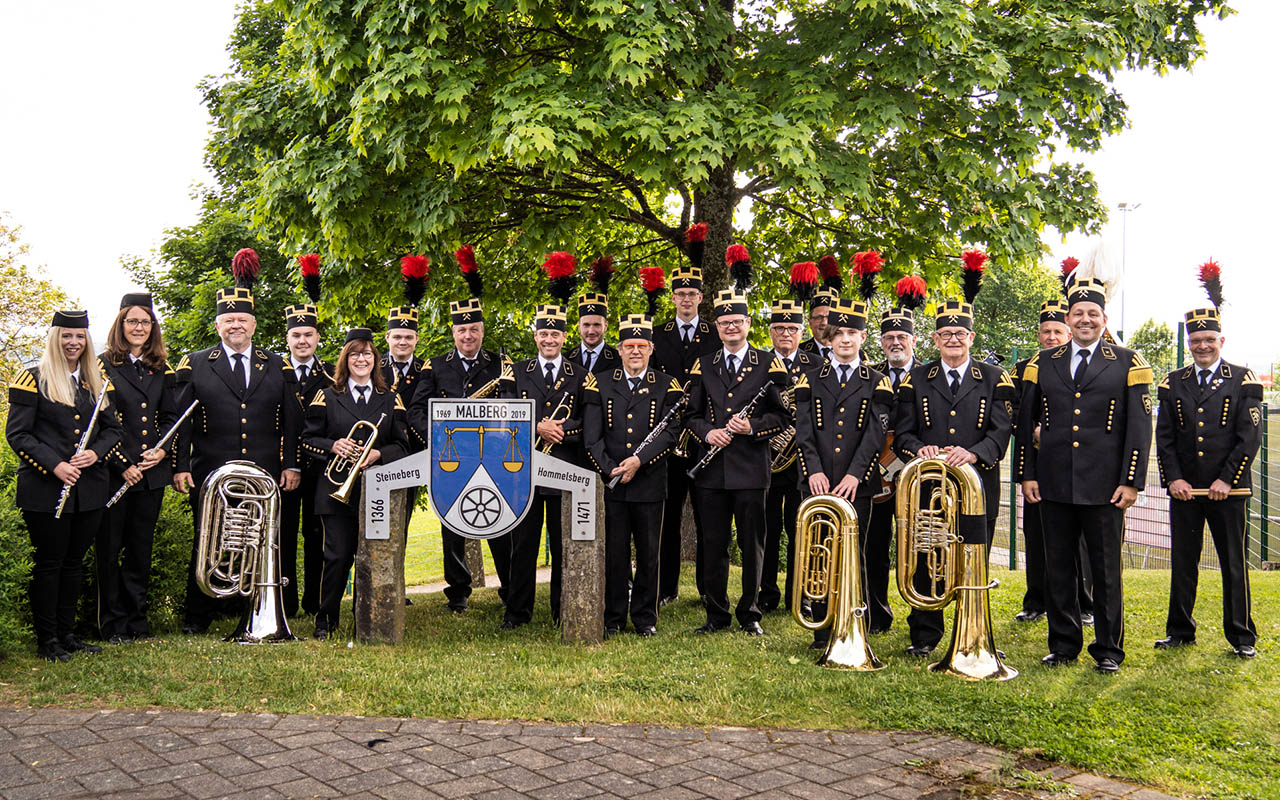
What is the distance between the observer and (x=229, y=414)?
7.38m

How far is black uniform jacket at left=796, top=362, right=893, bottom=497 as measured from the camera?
271 inches

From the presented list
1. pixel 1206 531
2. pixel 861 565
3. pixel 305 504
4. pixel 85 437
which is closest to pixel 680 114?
pixel 861 565

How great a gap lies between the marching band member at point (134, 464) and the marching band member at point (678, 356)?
3818mm

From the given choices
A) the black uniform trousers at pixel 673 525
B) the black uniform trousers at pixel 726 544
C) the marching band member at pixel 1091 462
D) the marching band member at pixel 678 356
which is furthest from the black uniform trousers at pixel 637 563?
the marching band member at pixel 1091 462

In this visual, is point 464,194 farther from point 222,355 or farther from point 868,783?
point 868,783

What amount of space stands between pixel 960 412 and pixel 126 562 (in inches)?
230

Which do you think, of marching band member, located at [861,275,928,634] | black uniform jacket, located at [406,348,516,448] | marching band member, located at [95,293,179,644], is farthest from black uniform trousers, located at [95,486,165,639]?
marching band member, located at [861,275,928,634]

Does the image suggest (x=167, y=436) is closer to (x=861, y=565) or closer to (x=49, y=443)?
(x=49, y=443)

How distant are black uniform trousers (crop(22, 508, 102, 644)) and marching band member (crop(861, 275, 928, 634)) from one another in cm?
533

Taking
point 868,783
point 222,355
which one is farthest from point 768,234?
point 868,783

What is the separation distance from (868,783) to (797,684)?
56.5 inches

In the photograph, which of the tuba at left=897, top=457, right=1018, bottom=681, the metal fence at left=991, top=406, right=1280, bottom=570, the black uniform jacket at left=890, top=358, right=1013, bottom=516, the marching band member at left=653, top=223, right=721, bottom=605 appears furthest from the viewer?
the metal fence at left=991, top=406, right=1280, bottom=570

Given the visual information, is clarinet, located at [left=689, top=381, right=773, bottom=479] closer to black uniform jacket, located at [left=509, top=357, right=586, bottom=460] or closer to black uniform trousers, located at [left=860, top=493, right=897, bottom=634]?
black uniform jacket, located at [left=509, top=357, right=586, bottom=460]

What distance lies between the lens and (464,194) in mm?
10125
